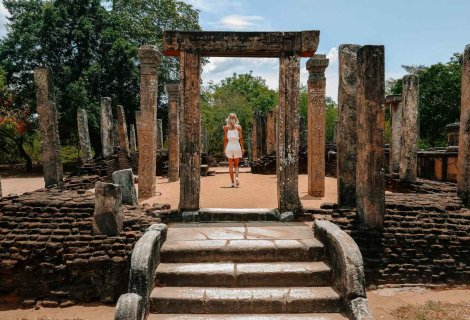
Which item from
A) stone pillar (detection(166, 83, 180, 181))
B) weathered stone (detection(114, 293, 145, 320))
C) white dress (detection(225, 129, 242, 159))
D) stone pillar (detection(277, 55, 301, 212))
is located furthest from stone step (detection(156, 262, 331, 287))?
stone pillar (detection(166, 83, 180, 181))

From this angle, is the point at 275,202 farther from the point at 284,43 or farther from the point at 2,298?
the point at 2,298

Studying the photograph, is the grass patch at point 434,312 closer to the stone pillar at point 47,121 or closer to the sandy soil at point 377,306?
the sandy soil at point 377,306

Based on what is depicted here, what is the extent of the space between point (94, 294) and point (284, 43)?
15.8 feet

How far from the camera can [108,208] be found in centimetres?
592

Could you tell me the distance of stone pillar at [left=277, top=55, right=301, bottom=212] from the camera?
6156 millimetres

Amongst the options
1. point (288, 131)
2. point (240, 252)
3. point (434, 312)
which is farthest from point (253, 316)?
point (288, 131)

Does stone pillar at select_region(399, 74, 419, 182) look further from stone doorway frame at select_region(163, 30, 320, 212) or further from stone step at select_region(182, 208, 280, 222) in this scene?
stone step at select_region(182, 208, 280, 222)

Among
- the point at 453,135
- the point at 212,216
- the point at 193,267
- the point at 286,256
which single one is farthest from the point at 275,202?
the point at 453,135

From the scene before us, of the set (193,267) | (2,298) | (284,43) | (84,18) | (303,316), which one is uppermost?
(84,18)

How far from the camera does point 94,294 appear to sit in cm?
567

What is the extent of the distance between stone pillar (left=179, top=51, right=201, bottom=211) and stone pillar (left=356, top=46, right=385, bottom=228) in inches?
103

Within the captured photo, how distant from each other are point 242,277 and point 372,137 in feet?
9.94

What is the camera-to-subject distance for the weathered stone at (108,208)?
5906 millimetres

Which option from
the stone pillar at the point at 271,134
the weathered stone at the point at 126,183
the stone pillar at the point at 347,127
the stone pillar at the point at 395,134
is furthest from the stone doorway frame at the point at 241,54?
the stone pillar at the point at 271,134
